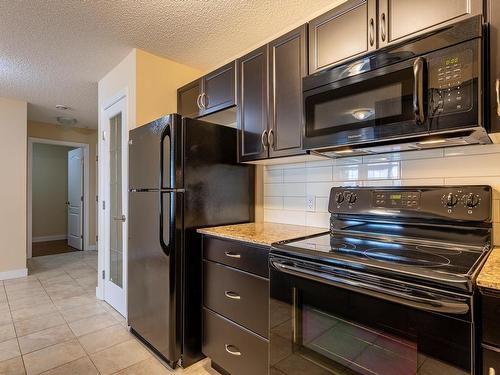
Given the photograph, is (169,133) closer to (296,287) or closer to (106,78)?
(296,287)

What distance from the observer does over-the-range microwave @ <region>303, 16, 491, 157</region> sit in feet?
3.49

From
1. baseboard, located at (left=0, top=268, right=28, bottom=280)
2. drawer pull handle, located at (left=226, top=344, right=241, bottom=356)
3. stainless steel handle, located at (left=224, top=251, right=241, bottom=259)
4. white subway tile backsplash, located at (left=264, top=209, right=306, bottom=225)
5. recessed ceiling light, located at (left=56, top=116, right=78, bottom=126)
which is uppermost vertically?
recessed ceiling light, located at (left=56, top=116, right=78, bottom=126)

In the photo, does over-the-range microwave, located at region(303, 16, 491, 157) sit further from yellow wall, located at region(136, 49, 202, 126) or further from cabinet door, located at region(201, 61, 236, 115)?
yellow wall, located at region(136, 49, 202, 126)

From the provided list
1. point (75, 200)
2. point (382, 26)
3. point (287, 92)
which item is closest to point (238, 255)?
point (287, 92)

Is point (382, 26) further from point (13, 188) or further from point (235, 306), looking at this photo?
point (13, 188)

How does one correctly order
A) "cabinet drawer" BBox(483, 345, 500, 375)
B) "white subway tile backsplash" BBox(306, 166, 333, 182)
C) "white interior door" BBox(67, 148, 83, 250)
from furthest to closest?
1. "white interior door" BBox(67, 148, 83, 250)
2. "white subway tile backsplash" BBox(306, 166, 333, 182)
3. "cabinet drawer" BBox(483, 345, 500, 375)

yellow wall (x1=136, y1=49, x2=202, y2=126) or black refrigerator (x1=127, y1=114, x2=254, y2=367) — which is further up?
yellow wall (x1=136, y1=49, x2=202, y2=126)

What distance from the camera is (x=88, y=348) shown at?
6.88 ft

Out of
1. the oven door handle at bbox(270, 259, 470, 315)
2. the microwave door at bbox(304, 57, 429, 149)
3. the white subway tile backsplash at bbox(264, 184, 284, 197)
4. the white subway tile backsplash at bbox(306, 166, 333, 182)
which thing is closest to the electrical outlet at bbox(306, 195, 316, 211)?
the white subway tile backsplash at bbox(306, 166, 333, 182)

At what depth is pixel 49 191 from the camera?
6547 millimetres

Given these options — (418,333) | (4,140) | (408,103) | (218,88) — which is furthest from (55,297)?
(408,103)

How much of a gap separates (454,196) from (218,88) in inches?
70.8

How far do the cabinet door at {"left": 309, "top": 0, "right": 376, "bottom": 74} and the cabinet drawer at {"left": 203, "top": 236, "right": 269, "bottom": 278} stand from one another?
43.6 inches

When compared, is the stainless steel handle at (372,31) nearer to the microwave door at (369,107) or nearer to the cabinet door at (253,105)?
the microwave door at (369,107)
